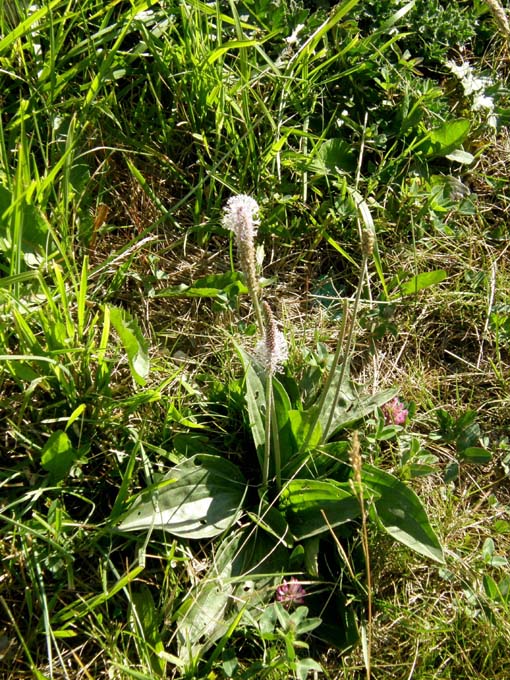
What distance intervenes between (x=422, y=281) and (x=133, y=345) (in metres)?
1.09

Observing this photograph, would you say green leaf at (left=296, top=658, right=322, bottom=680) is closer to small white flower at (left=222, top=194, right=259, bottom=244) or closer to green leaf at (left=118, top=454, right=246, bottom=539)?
Answer: green leaf at (left=118, top=454, right=246, bottom=539)

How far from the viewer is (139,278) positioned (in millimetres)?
2439

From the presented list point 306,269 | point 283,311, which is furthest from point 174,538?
point 306,269

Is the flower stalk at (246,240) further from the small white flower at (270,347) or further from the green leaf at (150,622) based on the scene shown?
the green leaf at (150,622)

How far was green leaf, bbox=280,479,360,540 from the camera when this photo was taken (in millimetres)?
1955

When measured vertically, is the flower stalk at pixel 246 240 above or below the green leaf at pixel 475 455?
above

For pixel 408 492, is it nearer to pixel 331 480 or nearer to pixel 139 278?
pixel 331 480

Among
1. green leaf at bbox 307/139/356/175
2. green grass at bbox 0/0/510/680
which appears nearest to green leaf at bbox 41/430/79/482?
green grass at bbox 0/0/510/680

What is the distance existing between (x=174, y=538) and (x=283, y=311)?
86 centimetres

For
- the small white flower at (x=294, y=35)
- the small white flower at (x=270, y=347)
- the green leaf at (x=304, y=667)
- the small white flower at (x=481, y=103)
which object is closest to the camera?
the small white flower at (x=270, y=347)

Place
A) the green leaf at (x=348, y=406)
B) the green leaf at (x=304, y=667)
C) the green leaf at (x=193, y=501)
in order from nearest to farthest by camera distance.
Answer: the green leaf at (x=304, y=667), the green leaf at (x=193, y=501), the green leaf at (x=348, y=406)

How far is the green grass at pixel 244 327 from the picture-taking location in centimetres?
196

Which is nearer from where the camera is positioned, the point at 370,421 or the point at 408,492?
the point at 408,492

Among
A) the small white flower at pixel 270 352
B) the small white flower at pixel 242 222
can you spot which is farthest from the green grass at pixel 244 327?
the small white flower at pixel 242 222
